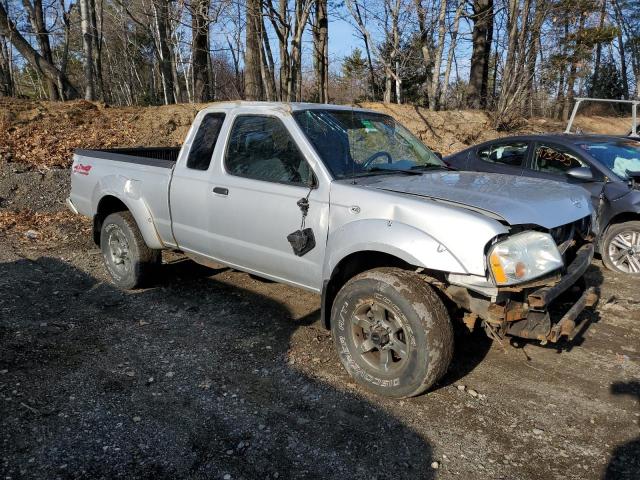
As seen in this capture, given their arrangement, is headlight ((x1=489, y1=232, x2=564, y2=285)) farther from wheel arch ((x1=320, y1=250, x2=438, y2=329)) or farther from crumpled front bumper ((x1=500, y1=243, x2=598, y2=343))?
wheel arch ((x1=320, y1=250, x2=438, y2=329))

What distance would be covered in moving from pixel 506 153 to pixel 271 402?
17.7 ft

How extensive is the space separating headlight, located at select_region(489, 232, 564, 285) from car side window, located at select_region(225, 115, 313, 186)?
147 centimetres

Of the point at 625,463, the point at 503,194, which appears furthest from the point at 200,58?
the point at 625,463

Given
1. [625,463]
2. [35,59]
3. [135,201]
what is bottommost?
[625,463]

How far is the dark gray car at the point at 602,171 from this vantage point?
5.84 metres

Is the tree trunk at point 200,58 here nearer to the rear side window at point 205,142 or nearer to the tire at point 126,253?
the tire at point 126,253

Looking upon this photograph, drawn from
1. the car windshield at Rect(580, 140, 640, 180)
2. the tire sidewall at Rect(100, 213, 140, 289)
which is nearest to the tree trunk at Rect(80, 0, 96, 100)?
the tire sidewall at Rect(100, 213, 140, 289)

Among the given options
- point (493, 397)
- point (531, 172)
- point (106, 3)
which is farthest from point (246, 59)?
point (106, 3)

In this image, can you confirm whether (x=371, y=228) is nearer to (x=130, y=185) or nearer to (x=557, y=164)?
(x=130, y=185)

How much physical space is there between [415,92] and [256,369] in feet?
77.2

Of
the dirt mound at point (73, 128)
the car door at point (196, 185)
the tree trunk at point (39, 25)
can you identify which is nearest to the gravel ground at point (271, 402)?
the car door at point (196, 185)

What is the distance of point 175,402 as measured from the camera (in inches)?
130

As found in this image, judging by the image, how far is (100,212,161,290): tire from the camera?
16.9 ft

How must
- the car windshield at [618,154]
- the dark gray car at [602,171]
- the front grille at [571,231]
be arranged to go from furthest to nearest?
the car windshield at [618,154]
the dark gray car at [602,171]
the front grille at [571,231]
